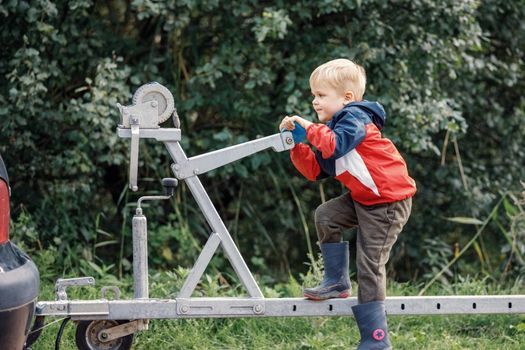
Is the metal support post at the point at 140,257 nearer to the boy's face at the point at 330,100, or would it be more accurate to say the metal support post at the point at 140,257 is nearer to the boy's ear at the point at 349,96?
the boy's face at the point at 330,100

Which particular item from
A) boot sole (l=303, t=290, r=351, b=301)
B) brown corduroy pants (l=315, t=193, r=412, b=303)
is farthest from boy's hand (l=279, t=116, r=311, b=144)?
boot sole (l=303, t=290, r=351, b=301)

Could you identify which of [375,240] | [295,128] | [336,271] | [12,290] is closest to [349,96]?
[295,128]

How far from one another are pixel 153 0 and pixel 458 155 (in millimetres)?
2502

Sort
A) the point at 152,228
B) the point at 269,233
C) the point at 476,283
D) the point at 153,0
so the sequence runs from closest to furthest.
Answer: the point at 476,283
the point at 153,0
the point at 152,228
the point at 269,233

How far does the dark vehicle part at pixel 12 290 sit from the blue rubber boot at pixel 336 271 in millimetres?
1348

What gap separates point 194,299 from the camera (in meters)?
4.71

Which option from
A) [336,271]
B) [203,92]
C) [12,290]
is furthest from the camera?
[203,92]

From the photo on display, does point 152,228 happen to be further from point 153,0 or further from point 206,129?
point 153,0

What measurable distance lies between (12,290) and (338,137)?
152cm

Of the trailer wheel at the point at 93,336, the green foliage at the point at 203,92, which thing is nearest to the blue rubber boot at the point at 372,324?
the trailer wheel at the point at 93,336

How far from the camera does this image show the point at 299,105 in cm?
680

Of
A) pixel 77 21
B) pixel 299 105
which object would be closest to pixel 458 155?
pixel 299 105

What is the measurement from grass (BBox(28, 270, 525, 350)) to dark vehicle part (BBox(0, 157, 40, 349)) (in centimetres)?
109

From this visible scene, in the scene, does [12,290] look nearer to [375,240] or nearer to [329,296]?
[329,296]
